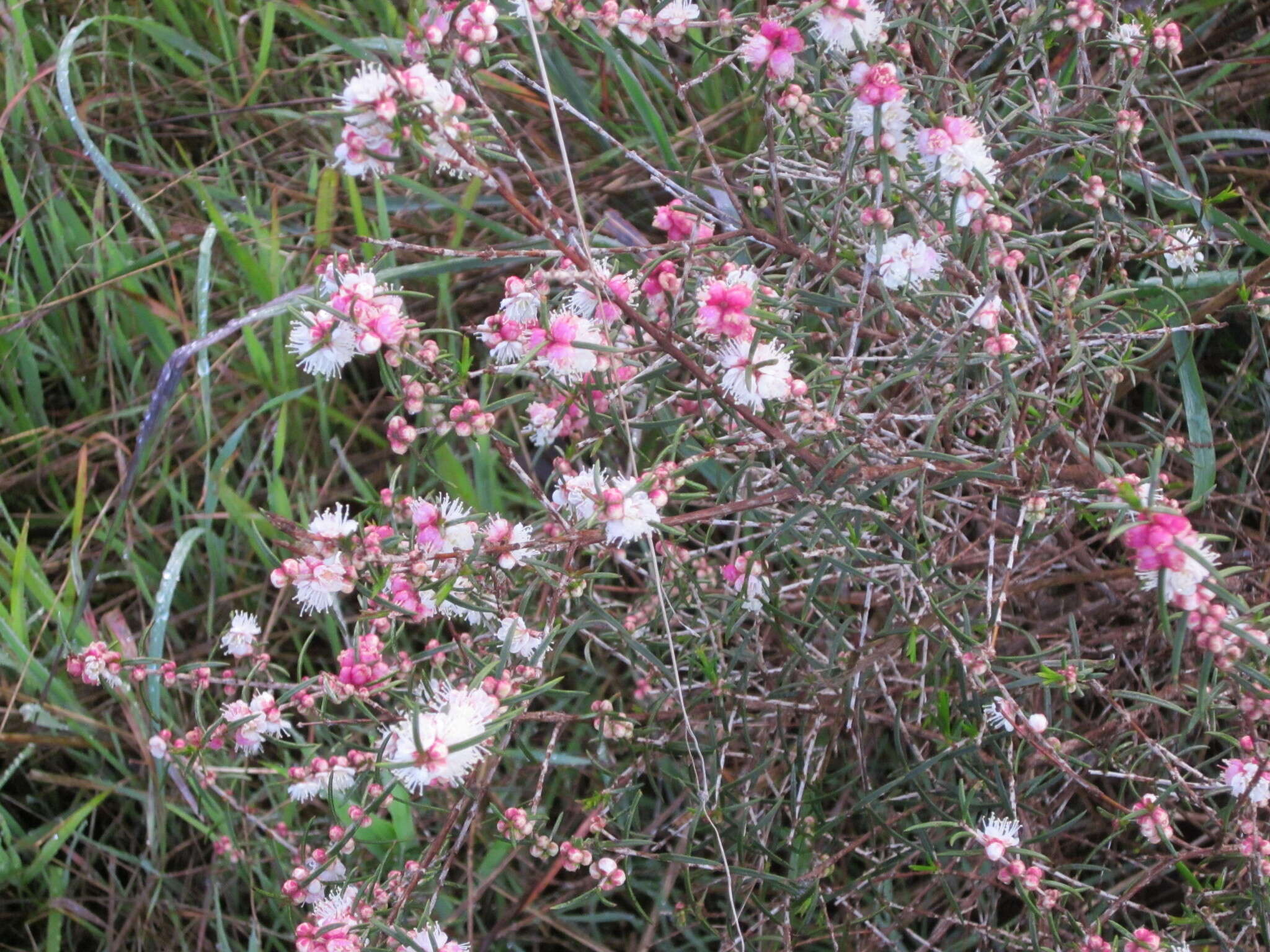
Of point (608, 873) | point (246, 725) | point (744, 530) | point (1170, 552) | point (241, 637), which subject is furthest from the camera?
point (744, 530)

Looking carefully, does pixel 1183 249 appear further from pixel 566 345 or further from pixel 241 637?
pixel 241 637

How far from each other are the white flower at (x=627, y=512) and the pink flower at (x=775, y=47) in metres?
0.59

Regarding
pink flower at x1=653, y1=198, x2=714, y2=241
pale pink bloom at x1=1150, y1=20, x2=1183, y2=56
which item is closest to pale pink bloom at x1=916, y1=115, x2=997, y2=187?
pink flower at x1=653, y1=198, x2=714, y2=241

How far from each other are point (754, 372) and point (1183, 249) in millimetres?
919

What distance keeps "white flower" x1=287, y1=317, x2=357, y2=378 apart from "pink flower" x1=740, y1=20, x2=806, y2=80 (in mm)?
655

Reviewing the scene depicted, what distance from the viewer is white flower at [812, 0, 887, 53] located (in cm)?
127

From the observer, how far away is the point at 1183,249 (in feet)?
5.87

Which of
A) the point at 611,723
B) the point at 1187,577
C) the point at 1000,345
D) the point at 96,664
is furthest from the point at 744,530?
the point at 96,664

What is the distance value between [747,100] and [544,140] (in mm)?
588

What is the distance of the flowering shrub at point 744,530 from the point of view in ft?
4.75

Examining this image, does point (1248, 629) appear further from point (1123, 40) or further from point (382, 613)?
point (382, 613)

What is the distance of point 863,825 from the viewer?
7.39 feet

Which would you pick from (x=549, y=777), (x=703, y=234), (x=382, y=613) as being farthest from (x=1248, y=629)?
(x=549, y=777)

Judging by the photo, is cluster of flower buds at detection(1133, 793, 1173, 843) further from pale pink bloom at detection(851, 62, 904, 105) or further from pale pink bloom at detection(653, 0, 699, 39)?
pale pink bloom at detection(653, 0, 699, 39)
